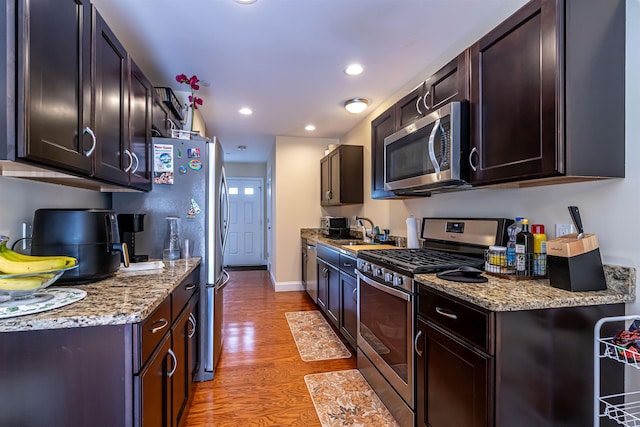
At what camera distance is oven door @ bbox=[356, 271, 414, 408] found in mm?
1717

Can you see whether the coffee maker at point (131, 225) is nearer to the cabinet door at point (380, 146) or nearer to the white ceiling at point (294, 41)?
the white ceiling at point (294, 41)

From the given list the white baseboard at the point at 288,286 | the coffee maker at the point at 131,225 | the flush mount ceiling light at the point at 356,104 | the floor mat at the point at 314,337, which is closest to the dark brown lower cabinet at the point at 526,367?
the floor mat at the point at 314,337

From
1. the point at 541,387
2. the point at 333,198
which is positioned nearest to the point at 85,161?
the point at 541,387

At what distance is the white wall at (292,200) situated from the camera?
197 inches

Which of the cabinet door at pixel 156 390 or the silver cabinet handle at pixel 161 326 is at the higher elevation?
the silver cabinet handle at pixel 161 326

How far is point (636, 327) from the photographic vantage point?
113 cm

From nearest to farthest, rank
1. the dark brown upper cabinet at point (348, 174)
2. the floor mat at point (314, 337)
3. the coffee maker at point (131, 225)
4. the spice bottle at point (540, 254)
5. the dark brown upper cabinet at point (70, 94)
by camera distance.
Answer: the dark brown upper cabinet at point (70, 94) → the spice bottle at point (540, 254) → the coffee maker at point (131, 225) → the floor mat at point (314, 337) → the dark brown upper cabinet at point (348, 174)

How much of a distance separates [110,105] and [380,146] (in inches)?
74.9

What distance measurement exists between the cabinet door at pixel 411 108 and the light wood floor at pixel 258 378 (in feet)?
6.39

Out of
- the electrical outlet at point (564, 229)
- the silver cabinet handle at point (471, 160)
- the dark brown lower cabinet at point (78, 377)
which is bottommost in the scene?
the dark brown lower cabinet at point (78, 377)

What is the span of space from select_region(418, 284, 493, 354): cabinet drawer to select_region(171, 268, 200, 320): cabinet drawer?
1228 millimetres

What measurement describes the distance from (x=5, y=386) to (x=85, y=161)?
0.81 m

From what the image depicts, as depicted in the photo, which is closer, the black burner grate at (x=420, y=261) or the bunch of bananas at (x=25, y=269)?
the bunch of bananas at (x=25, y=269)

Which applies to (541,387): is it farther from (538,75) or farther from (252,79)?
(252,79)
